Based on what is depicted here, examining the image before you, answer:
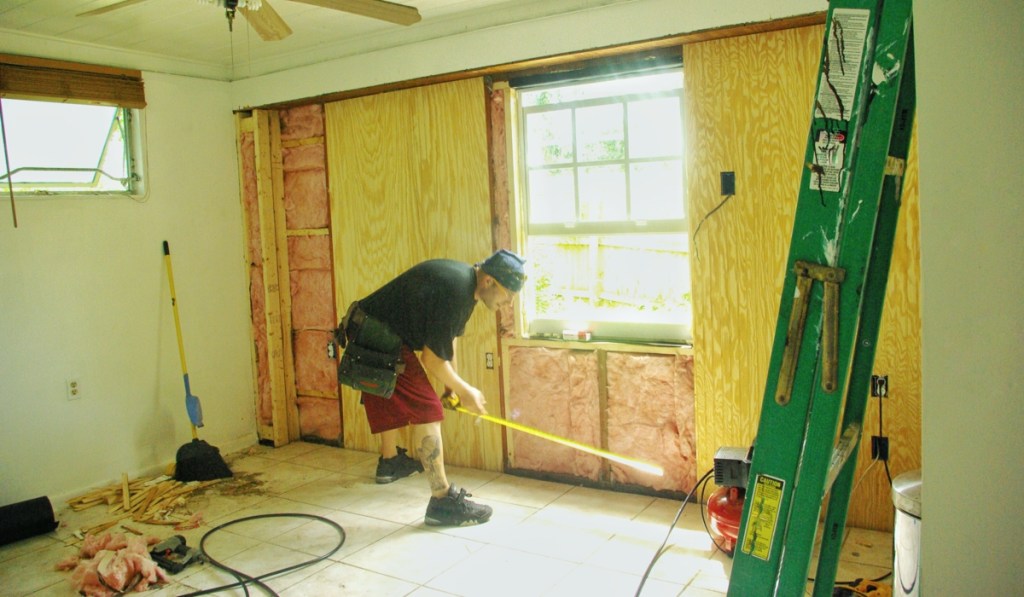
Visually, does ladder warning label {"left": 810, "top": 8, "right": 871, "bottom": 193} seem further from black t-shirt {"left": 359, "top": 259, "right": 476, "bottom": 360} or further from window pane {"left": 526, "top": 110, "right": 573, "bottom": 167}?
window pane {"left": 526, "top": 110, "right": 573, "bottom": 167}

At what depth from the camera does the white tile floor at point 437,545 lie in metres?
3.06

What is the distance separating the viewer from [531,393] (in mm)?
4258

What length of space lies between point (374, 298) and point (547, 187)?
1152mm

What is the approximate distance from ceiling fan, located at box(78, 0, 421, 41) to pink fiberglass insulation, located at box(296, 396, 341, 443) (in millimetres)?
2784

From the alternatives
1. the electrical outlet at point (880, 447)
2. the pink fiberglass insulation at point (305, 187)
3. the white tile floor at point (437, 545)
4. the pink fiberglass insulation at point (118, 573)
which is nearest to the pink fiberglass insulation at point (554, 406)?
the white tile floor at point (437, 545)

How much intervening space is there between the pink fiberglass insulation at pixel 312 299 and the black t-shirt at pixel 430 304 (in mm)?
1330

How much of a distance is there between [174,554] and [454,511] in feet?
4.22

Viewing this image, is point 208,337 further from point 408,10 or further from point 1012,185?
point 1012,185

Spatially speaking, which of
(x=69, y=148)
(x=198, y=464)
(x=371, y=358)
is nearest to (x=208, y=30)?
(x=69, y=148)

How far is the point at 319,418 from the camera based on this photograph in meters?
5.20

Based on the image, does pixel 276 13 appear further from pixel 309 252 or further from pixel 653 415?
pixel 653 415

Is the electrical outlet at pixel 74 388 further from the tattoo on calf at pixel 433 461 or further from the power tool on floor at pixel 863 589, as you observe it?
the power tool on floor at pixel 863 589

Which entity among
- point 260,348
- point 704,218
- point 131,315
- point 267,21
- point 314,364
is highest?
point 267,21

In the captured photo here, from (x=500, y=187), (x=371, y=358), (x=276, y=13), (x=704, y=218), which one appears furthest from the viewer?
(x=500, y=187)
